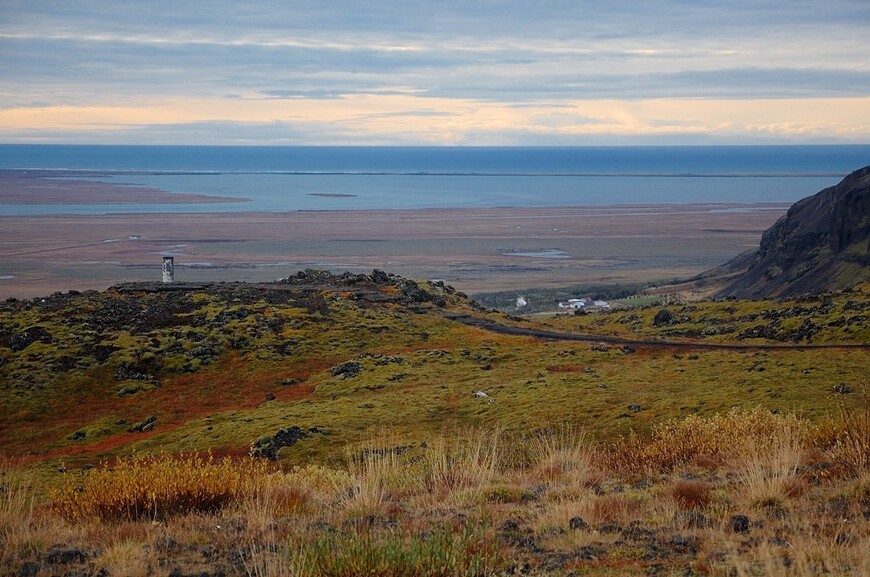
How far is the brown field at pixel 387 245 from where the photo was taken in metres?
99.1

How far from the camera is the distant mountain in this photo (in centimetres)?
6531

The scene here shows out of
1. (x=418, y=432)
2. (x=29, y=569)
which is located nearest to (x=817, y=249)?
(x=418, y=432)

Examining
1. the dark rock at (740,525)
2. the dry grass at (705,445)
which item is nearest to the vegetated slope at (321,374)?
the dry grass at (705,445)

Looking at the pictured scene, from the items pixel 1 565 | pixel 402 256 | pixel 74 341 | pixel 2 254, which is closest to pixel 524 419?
pixel 1 565

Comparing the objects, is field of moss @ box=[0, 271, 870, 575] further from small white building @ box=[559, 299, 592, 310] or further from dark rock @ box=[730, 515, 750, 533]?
small white building @ box=[559, 299, 592, 310]

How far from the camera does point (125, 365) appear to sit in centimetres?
3081

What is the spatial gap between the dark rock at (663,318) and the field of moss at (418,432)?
33cm

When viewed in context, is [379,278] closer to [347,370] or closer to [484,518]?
[347,370]

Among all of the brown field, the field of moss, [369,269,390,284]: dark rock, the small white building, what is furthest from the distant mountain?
[369,269,390,284]: dark rock

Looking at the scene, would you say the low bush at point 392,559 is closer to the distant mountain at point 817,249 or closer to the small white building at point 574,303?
the distant mountain at point 817,249

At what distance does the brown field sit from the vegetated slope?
4976 centimetres

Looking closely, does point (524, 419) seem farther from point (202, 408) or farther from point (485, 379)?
point (202, 408)

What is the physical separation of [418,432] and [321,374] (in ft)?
33.1

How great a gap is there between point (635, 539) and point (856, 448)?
3796 mm
